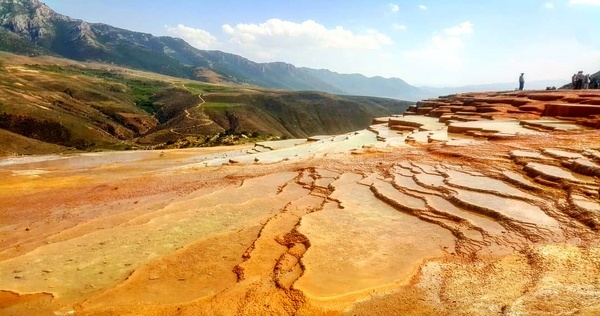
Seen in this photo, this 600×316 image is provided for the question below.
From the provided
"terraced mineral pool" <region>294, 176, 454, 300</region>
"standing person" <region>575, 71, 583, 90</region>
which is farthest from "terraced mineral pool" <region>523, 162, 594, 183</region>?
"standing person" <region>575, 71, 583, 90</region>

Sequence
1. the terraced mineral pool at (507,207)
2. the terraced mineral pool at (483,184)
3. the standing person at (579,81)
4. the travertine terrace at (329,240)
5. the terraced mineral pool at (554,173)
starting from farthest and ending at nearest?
the standing person at (579,81)
the terraced mineral pool at (554,173)
the terraced mineral pool at (483,184)
the terraced mineral pool at (507,207)
the travertine terrace at (329,240)

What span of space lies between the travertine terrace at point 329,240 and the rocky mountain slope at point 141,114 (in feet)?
81.0

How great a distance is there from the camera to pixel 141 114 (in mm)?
72125

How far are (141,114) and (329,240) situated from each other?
7392 centimetres

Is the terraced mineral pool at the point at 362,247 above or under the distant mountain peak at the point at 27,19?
under

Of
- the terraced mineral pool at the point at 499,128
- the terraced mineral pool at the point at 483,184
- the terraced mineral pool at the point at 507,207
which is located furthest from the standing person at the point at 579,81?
the terraced mineral pool at the point at 507,207

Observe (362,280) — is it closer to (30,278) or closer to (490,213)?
(490,213)

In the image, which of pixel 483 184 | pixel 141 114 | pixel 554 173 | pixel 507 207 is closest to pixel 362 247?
pixel 507 207

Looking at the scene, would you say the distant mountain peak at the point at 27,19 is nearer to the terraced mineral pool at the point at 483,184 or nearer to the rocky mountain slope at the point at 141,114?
the rocky mountain slope at the point at 141,114

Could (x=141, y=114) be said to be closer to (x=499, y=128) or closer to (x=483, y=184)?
(x=499, y=128)

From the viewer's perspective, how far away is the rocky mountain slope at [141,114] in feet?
164

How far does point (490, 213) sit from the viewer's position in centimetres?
616

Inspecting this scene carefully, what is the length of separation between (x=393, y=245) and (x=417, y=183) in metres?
3.25

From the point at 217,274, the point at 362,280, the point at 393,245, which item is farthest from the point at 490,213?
Result: the point at 217,274
